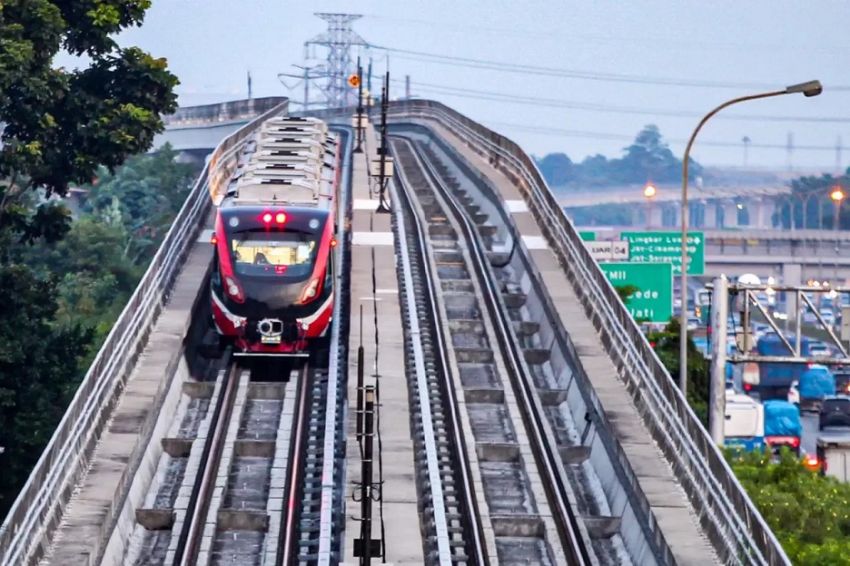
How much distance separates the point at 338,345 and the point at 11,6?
10179 mm

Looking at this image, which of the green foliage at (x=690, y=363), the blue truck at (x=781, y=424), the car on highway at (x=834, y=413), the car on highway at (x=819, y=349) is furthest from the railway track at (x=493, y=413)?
the car on highway at (x=819, y=349)

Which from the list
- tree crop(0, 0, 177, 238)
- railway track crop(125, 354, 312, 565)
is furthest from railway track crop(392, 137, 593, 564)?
tree crop(0, 0, 177, 238)

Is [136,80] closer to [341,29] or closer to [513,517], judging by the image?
[513,517]

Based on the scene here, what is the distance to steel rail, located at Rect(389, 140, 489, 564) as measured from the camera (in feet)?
82.6

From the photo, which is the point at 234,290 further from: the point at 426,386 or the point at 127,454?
the point at 127,454

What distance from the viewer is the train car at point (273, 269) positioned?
3241 cm

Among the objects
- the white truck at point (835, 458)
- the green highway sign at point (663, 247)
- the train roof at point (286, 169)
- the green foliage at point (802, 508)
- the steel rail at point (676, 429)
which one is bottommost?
the white truck at point (835, 458)

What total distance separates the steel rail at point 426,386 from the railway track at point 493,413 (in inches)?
A: 2.0

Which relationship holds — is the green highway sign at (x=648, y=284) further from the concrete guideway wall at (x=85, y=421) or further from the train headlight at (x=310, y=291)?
the train headlight at (x=310, y=291)

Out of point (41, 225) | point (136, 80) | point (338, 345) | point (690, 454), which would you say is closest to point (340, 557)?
point (690, 454)

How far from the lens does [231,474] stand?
28.3m

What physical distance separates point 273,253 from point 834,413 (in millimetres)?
45809

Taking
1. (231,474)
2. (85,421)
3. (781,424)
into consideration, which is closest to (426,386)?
(231,474)

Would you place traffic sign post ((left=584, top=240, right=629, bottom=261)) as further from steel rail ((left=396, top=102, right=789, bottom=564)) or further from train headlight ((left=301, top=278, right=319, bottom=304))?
train headlight ((left=301, top=278, right=319, bottom=304))
